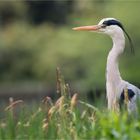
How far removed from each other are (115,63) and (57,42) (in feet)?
98.6

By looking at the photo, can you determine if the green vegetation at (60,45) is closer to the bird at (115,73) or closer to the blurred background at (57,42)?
the blurred background at (57,42)

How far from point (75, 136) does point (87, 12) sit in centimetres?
3425

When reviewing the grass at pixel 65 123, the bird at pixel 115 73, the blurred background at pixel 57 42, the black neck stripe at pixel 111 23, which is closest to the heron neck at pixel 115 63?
the bird at pixel 115 73

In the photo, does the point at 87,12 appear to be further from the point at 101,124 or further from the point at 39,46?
the point at 101,124

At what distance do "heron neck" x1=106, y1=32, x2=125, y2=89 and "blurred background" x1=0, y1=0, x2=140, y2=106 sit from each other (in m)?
23.1

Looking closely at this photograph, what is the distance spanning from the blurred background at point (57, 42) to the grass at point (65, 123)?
25495mm

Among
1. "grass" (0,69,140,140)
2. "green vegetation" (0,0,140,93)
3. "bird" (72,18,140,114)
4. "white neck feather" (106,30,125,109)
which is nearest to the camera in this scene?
"grass" (0,69,140,140)

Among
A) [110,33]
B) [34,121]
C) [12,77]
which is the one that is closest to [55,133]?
[34,121]

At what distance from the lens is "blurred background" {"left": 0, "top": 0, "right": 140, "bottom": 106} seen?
3488cm

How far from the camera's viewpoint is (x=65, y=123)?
24.0 ft

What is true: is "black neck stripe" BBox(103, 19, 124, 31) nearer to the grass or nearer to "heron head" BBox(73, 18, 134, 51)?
"heron head" BBox(73, 18, 134, 51)

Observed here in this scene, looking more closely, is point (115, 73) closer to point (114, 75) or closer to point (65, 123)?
point (114, 75)

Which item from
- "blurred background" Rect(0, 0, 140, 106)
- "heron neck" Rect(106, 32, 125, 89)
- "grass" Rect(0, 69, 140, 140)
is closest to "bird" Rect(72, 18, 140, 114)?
"heron neck" Rect(106, 32, 125, 89)

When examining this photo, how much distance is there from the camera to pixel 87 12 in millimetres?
41000
